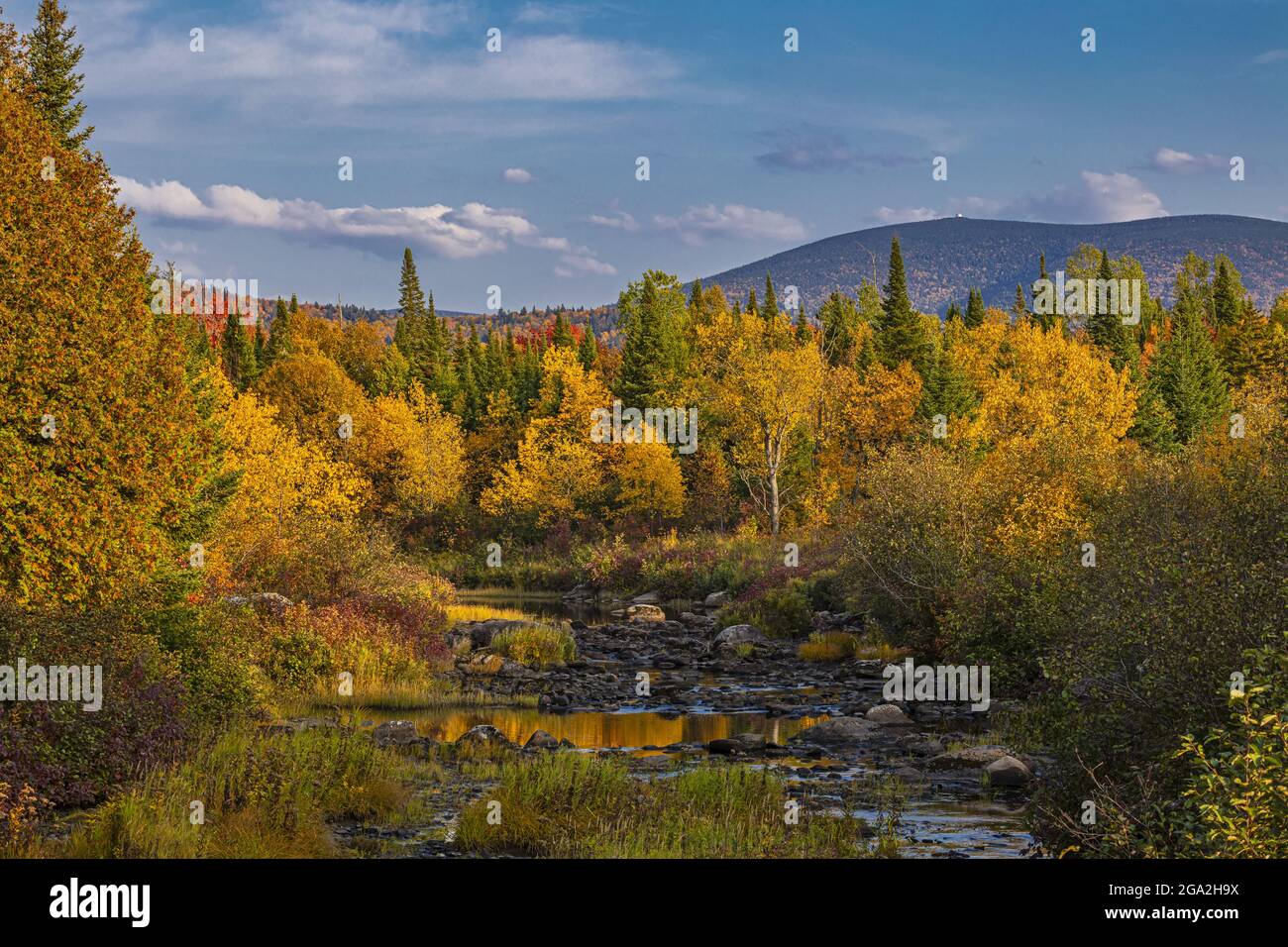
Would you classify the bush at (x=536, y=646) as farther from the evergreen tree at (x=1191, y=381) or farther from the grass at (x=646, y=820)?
the evergreen tree at (x=1191, y=381)

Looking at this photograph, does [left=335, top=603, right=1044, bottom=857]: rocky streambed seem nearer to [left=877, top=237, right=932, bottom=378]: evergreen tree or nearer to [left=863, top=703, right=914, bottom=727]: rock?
[left=863, top=703, right=914, bottom=727]: rock

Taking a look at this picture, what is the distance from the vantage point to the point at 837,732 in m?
25.7

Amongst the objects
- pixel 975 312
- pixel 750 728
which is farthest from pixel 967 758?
pixel 975 312

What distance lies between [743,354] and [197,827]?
5419 cm

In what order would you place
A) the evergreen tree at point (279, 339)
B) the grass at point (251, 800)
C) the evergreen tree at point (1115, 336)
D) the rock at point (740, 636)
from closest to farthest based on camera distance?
the grass at point (251, 800) < the rock at point (740, 636) < the evergreen tree at point (1115, 336) < the evergreen tree at point (279, 339)

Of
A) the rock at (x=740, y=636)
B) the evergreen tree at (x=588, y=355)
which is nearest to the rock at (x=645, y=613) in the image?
the rock at (x=740, y=636)

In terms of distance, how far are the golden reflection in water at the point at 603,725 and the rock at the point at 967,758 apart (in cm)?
381

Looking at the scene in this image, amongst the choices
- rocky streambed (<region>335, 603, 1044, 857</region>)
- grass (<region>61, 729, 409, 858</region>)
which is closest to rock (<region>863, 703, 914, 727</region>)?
rocky streambed (<region>335, 603, 1044, 857</region>)

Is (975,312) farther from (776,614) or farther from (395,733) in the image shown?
(395,733)

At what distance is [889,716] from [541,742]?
829 cm

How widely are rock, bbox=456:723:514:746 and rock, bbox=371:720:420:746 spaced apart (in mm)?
1051

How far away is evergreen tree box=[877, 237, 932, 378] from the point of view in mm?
83250

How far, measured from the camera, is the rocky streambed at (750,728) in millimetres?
18967
